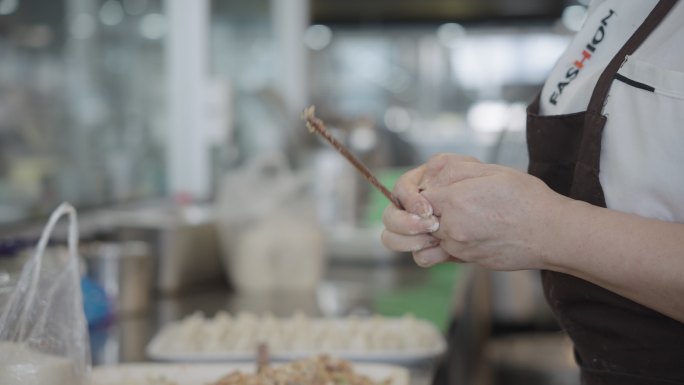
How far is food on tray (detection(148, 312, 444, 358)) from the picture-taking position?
168 cm

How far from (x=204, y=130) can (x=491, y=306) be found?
6.74 feet

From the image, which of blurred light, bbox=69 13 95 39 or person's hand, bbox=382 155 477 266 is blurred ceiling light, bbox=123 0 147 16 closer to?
blurred light, bbox=69 13 95 39

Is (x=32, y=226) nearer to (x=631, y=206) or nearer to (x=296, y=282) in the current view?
(x=296, y=282)

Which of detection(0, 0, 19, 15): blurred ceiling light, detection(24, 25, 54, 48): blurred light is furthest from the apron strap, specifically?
detection(24, 25, 54, 48): blurred light

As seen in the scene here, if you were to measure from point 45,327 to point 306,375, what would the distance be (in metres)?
0.38

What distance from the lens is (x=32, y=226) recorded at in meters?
2.36

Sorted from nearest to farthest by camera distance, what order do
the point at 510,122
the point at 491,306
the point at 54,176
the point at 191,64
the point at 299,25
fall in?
the point at 54,176, the point at 510,122, the point at 191,64, the point at 491,306, the point at 299,25

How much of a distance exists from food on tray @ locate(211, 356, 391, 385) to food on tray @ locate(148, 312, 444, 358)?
346mm

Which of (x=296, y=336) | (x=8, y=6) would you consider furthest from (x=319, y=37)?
(x=296, y=336)

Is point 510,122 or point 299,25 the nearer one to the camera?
point 510,122

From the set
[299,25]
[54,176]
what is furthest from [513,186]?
[299,25]

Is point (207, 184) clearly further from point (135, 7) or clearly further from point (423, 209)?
point (423, 209)

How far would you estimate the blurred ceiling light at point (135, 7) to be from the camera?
3.52m

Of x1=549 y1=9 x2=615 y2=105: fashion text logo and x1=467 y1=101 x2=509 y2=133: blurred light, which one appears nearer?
x1=549 y1=9 x2=615 y2=105: fashion text logo
